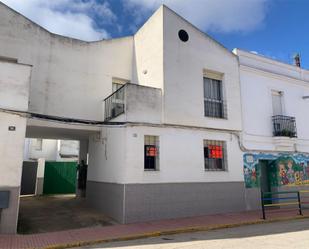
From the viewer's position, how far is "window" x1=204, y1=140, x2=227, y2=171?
39.3 feet

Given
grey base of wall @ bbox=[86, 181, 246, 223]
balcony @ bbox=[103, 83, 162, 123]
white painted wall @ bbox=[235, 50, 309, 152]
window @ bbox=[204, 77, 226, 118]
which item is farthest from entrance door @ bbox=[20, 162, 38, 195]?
white painted wall @ bbox=[235, 50, 309, 152]

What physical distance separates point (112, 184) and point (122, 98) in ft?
10.7

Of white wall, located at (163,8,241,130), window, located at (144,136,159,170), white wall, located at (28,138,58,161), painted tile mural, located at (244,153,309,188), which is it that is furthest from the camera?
white wall, located at (28,138,58,161)

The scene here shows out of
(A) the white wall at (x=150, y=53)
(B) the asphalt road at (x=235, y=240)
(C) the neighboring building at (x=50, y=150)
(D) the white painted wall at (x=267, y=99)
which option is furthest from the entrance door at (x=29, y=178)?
(D) the white painted wall at (x=267, y=99)

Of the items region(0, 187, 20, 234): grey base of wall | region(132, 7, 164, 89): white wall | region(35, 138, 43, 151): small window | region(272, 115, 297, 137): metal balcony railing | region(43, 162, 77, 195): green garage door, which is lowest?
region(0, 187, 20, 234): grey base of wall

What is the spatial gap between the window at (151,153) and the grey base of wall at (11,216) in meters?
4.37

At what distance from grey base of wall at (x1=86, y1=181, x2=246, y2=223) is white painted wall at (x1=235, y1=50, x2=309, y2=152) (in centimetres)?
266

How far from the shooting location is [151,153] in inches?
419

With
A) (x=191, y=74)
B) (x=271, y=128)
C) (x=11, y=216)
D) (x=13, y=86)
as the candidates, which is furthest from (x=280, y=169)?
(x=13, y=86)

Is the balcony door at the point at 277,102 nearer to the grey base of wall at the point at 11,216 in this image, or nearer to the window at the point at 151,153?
the window at the point at 151,153

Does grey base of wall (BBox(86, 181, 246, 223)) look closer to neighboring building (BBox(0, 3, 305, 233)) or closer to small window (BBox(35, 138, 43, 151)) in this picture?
neighboring building (BBox(0, 3, 305, 233))

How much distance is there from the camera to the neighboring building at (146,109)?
10.2 meters

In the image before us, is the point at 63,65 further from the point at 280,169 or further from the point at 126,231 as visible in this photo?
the point at 280,169

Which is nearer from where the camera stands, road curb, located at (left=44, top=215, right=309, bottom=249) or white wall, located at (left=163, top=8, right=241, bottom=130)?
road curb, located at (left=44, top=215, right=309, bottom=249)
